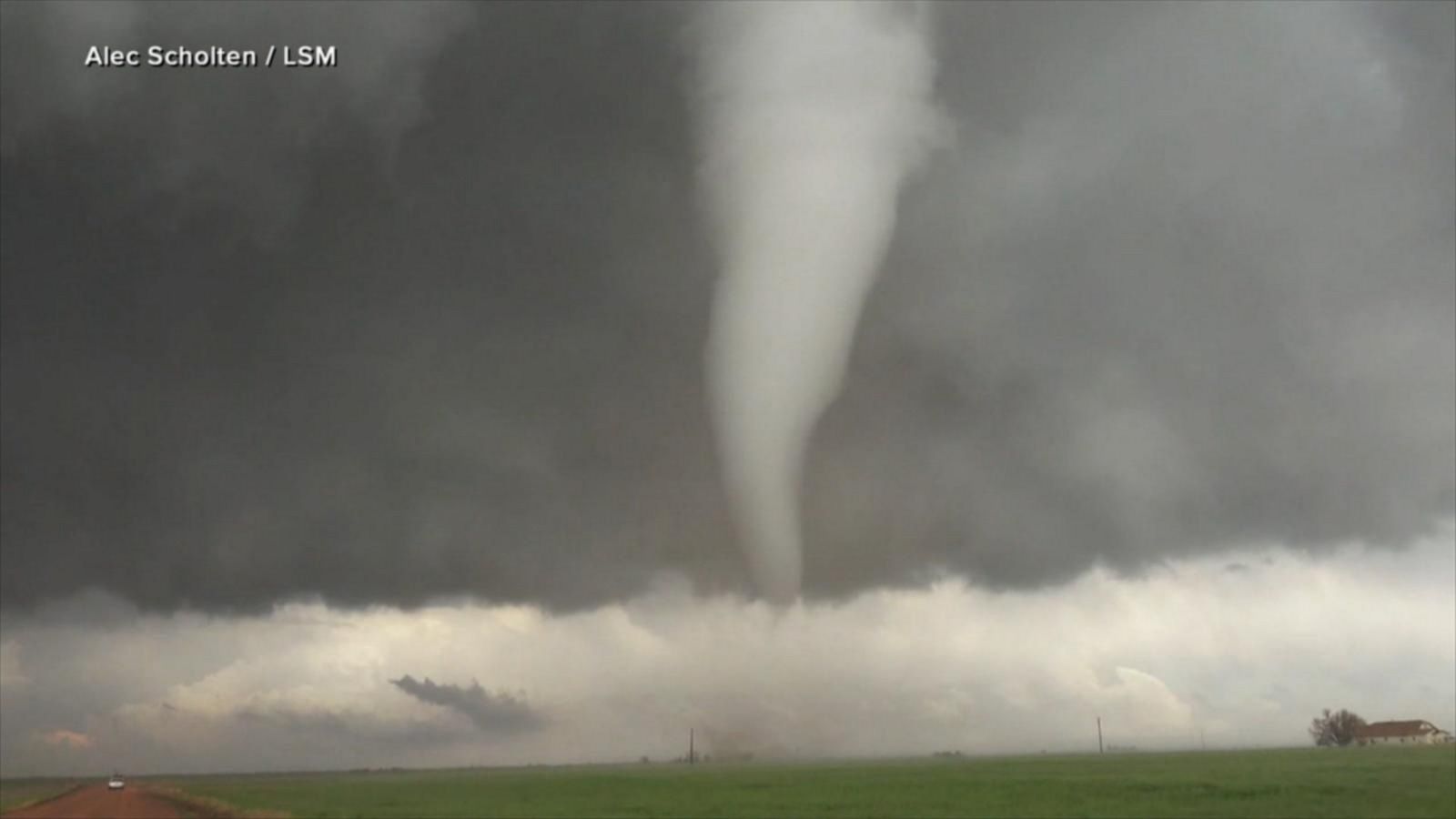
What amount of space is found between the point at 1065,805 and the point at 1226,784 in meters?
14.2

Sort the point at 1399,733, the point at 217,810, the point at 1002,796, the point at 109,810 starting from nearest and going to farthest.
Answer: the point at 1002,796 < the point at 109,810 < the point at 217,810 < the point at 1399,733

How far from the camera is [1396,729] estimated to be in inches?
7466

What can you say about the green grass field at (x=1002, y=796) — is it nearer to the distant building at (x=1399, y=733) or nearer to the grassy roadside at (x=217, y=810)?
the grassy roadside at (x=217, y=810)

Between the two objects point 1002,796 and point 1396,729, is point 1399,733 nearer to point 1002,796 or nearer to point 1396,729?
point 1396,729

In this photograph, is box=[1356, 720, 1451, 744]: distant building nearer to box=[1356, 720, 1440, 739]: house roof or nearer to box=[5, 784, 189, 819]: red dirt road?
box=[1356, 720, 1440, 739]: house roof

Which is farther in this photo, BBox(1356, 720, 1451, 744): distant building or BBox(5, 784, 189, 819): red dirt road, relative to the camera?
BBox(1356, 720, 1451, 744): distant building

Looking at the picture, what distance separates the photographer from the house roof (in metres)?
184

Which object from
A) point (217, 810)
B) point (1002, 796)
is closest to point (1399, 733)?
point (1002, 796)

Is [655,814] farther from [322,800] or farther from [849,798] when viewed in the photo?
[322,800]

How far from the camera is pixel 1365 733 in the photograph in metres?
192

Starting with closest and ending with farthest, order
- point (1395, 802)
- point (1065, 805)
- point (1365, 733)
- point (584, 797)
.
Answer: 1. point (1395, 802)
2. point (1065, 805)
3. point (584, 797)
4. point (1365, 733)

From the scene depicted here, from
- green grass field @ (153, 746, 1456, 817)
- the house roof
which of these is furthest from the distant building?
green grass field @ (153, 746, 1456, 817)

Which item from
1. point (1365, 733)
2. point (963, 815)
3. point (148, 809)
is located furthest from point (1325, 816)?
point (1365, 733)

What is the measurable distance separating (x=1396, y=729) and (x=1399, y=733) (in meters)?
2.87
